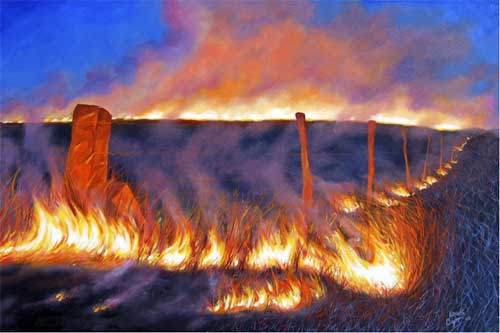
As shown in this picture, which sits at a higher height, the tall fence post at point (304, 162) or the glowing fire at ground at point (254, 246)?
the tall fence post at point (304, 162)

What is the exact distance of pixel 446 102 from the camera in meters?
1.94

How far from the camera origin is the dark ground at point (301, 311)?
1.89 m

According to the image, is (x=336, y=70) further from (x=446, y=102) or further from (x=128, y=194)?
(x=128, y=194)

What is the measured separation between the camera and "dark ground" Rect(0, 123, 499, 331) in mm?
1895

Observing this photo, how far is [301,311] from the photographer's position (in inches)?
74.5

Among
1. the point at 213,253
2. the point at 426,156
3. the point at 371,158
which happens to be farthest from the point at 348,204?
the point at 213,253

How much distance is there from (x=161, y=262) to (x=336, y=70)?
0.94 metres

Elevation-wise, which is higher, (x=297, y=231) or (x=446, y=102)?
(x=446, y=102)

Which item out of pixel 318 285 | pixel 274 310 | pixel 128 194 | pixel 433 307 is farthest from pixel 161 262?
pixel 433 307

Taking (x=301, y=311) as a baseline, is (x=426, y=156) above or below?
above
